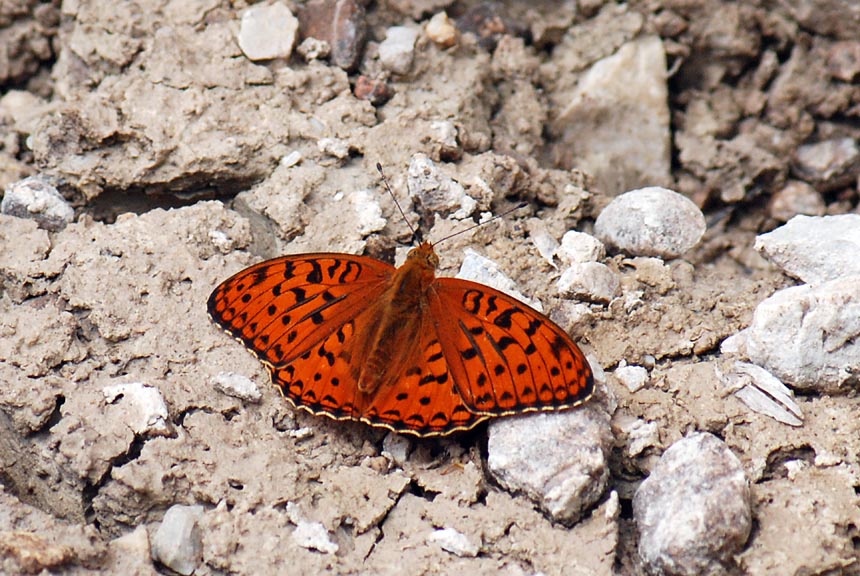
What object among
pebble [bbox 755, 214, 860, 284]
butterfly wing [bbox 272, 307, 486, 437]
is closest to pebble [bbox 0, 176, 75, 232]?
butterfly wing [bbox 272, 307, 486, 437]

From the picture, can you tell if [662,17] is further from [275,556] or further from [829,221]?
[275,556]

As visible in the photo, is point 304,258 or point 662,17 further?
point 662,17

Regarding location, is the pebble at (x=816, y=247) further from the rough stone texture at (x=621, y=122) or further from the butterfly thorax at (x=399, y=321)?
the butterfly thorax at (x=399, y=321)

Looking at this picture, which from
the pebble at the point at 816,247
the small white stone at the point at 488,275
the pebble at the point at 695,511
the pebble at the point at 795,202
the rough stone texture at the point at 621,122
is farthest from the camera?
the pebble at the point at 795,202

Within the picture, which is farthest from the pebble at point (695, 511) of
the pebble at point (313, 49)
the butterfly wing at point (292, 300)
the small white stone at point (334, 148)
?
the pebble at point (313, 49)

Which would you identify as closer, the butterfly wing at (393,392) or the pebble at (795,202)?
the butterfly wing at (393,392)

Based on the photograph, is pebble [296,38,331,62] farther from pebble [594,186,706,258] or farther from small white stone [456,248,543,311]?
pebble [594,186,706,258]

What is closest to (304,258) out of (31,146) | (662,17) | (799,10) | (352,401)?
(352,401)

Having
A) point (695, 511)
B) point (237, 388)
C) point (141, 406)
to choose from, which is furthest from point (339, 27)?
point (695, 511)
